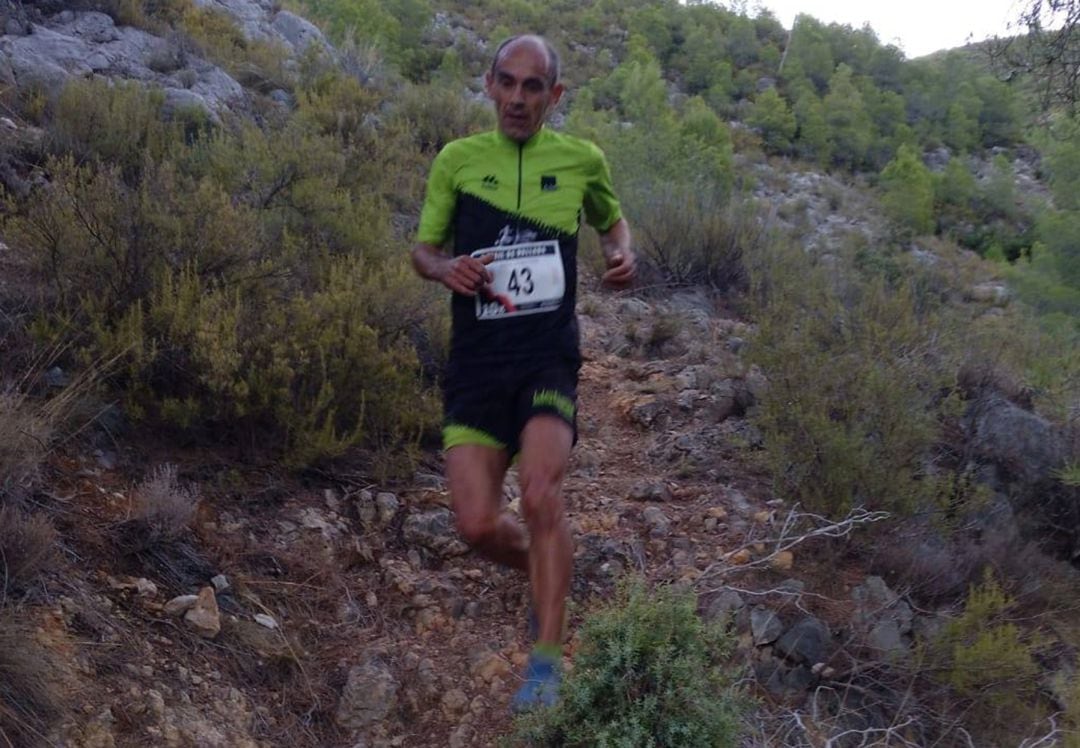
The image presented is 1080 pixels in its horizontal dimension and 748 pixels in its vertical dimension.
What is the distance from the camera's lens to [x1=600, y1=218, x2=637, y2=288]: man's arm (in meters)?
3.25

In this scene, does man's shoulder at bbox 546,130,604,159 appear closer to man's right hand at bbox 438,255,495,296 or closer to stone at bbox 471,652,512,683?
man's right hand at bbox 438,255,495,296

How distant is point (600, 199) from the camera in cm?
340

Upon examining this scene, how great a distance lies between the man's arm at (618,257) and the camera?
10.7ft

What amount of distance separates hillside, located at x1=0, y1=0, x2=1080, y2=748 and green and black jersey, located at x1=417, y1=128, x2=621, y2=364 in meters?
0.83

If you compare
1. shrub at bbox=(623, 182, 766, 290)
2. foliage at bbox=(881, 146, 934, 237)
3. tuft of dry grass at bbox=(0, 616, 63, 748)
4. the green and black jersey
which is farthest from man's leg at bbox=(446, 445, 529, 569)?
foliage at bbox=(881, 146, 934, 237)

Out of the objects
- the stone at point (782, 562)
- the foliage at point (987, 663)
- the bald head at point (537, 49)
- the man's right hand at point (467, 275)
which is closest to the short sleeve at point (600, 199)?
the bald head at point (537, 49)

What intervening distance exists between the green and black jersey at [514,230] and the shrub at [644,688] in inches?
33.8

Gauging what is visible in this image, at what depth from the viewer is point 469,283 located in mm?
3037

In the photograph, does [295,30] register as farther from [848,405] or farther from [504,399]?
[504,399]

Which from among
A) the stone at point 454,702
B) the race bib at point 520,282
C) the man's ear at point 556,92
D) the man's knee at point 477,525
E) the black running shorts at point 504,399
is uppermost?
the man's ear at point 556,92

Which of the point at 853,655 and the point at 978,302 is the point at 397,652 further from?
the point at 978,302

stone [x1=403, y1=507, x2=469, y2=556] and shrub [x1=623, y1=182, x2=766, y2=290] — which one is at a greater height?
shrub [x1=623, y1=182, x2=766, y2=290]

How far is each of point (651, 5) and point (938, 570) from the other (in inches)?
1022

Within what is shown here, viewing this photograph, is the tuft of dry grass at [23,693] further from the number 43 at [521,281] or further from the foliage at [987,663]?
the foliage at [987,663]
